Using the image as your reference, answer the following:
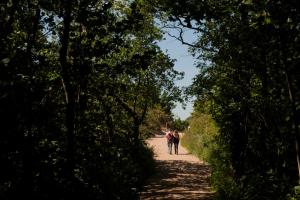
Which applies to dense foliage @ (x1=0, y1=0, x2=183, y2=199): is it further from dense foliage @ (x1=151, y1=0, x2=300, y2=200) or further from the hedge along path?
the hedge along path

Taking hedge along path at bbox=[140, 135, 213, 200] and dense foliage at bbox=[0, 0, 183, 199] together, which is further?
hedge along path at bbox=[140, 135, 213, 200]

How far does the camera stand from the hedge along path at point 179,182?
1580 cm

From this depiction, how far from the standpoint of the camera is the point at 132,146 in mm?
19828

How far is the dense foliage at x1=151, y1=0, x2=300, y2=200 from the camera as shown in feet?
25.4

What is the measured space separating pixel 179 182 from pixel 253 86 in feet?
26.9

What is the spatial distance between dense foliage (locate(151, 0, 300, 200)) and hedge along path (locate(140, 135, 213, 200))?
117 cm

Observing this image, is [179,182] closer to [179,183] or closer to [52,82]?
[179,183]

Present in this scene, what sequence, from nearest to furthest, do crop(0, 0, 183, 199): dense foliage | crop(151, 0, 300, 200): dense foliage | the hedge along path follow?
1. crop(0, 0, 183, 199): dense foliage
2. crop(151, 0, 300, 200): dense foliage
3. the hedge along path

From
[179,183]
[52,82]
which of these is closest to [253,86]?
[52,82]

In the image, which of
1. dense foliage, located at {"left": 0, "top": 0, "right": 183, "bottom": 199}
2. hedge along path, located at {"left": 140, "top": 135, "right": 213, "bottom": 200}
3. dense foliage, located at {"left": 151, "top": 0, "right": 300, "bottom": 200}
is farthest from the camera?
hedge along path, located at {"left": 140, "top": 135, "right": 213, "bottom": 200}

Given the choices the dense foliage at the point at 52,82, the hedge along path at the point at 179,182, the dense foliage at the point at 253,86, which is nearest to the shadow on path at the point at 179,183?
the hedge along path at the point at 179,182

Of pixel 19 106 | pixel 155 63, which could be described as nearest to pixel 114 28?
pixel 19 106

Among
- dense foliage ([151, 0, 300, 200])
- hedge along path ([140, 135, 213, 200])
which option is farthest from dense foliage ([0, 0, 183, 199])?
hedge along path ([140, 135, 213, 200])

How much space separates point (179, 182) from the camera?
19.0m
